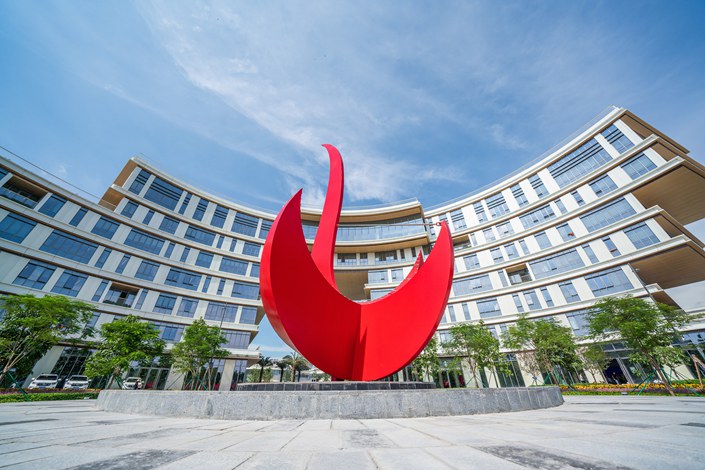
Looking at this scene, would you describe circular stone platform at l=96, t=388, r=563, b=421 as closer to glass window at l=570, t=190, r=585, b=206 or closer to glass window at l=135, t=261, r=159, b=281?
glass window at l=135, t=261, r=159, b=281

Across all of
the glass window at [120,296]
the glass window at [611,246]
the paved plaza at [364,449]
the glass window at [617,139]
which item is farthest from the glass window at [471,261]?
the glass window at [120,296]

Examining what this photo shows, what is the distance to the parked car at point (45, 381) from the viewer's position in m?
17.4

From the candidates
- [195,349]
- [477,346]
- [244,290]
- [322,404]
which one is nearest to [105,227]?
[244,290]

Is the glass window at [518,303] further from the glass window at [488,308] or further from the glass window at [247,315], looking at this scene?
the glass window at [247,315]

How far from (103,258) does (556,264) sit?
131 ft

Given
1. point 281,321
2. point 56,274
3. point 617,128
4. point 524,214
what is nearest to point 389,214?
point 524,214

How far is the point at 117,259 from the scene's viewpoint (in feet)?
77.8

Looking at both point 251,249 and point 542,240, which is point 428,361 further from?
point 251,249

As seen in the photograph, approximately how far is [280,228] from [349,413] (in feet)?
14.9

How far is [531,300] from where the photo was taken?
24688 millimetres

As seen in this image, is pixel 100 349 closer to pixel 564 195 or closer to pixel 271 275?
pixel 271 275

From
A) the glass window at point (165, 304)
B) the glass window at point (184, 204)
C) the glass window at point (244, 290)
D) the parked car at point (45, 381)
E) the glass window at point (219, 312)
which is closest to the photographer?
the parked car at point (45, 381)

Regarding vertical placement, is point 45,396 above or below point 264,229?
below

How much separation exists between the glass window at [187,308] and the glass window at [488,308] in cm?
2823
